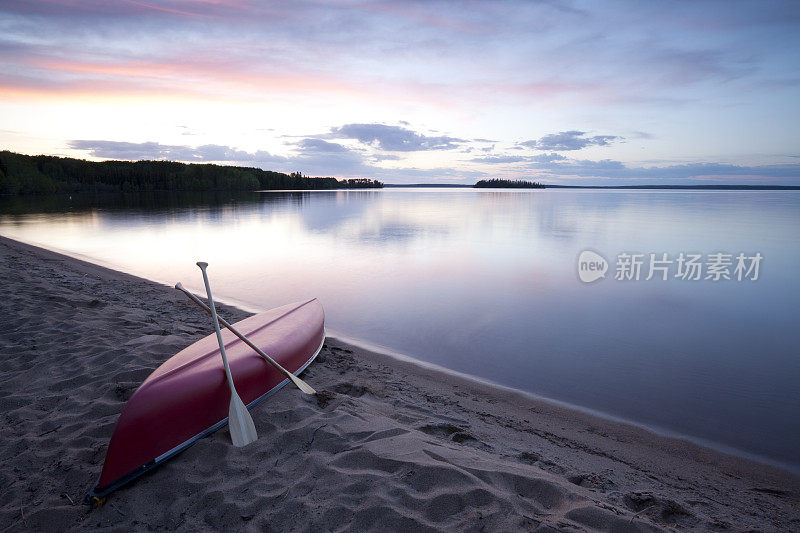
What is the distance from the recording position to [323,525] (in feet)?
7.64

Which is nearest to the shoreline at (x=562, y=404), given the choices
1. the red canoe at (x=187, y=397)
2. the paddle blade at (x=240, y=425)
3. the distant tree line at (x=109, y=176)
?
the red canoe at (x=187, y=397)

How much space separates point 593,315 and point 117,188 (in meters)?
108

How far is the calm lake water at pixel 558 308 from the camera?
466 cm

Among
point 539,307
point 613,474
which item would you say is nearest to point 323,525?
point 613,474

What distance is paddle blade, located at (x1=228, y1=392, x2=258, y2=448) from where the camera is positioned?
3131mm

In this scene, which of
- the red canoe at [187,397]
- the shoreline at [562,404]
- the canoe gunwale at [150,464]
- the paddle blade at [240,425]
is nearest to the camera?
the canoe gunwale at [150,464]

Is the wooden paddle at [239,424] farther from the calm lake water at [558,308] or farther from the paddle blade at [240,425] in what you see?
the calm lake water at [558,308]

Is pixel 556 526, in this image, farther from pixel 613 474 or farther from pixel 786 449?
pixel 786 449

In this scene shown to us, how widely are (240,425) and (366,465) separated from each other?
1.16 m

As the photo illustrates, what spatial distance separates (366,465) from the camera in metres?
2.81

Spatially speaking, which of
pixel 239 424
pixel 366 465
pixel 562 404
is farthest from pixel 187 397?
pixel 562 404

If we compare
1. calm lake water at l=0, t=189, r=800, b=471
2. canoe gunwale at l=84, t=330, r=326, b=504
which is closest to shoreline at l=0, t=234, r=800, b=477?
calm lake water at l=0, t=189, r=800, b=471

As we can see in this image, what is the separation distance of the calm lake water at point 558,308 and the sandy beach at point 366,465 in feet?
2.57

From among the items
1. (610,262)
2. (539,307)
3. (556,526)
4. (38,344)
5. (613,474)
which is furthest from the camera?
(610,262)
